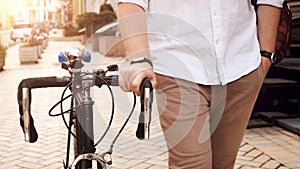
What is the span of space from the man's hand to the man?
0.08 feet

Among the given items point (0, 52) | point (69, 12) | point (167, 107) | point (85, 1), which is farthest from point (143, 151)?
point (69, 12)

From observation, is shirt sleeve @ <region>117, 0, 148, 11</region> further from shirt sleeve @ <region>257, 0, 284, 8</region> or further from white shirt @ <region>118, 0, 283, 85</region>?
shirt sleeve @ <region>257, 0, 284, 8</region>

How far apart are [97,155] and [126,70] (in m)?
0.52

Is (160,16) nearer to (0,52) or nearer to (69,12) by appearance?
(0,52)

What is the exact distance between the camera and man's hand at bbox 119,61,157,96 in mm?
1290

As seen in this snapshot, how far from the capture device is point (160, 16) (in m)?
1.56

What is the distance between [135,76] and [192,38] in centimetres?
35

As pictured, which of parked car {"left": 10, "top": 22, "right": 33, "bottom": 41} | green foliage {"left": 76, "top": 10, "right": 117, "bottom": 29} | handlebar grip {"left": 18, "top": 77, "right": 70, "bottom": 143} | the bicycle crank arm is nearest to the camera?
handlebar grip {"left": 18, "top": 77, "right": 70, "bottom": 143}

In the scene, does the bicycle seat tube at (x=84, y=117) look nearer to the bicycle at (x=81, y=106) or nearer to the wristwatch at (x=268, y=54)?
the bicycle at (x=81, y=106)

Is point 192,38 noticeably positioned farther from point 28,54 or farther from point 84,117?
point 28,54

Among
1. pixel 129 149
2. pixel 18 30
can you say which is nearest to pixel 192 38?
pixel 129 149

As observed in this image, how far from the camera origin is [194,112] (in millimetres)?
1512

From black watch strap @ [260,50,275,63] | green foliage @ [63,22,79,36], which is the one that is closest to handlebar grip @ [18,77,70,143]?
black watch strap @ [260,50,275,63]

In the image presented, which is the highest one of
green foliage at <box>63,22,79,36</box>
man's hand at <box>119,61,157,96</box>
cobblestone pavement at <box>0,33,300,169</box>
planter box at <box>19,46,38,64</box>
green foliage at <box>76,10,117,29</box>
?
green foliage at <box>76,10,117,29</box>
